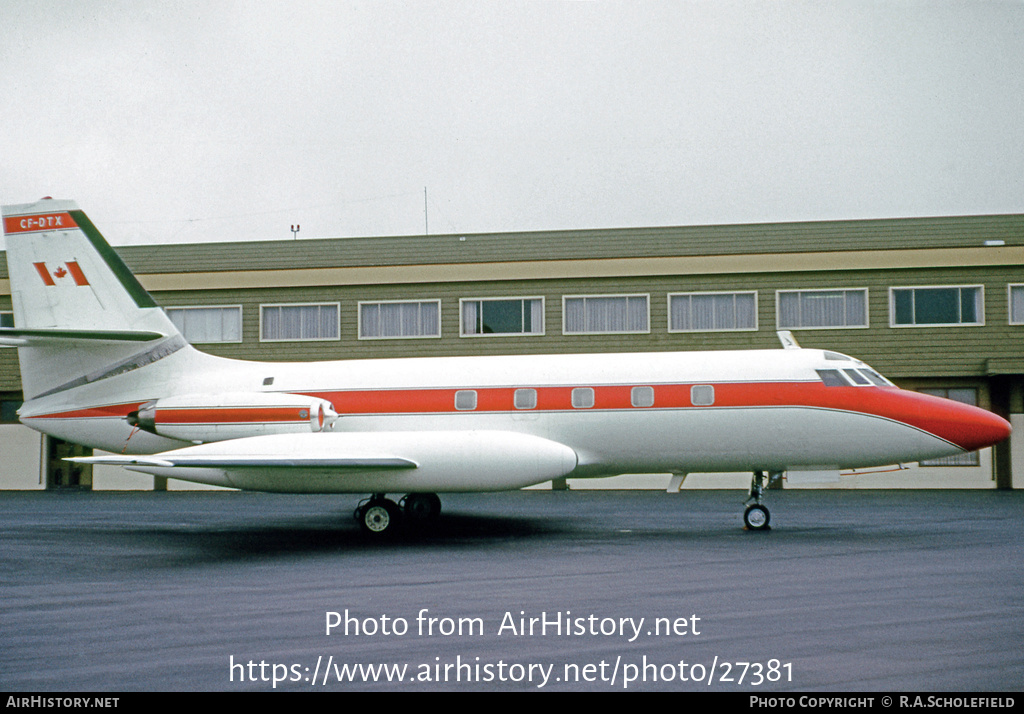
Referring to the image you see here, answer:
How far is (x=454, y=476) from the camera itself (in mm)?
14281

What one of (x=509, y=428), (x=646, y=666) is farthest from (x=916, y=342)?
(x=646, y=666)

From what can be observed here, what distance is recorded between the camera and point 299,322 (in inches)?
1173

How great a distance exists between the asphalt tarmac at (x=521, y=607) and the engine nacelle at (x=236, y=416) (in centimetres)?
195

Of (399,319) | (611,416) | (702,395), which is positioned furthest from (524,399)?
(399,319)

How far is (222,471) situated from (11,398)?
70.1 ft

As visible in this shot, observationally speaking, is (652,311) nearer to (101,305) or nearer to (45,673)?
(101,305)

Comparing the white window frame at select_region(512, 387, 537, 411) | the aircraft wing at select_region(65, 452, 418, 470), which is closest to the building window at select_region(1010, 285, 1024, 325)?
Result: the white window frame at select_region(512, 387, 537, 411)

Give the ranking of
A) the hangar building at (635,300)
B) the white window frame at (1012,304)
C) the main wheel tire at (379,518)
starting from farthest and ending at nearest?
the hangar building at (635,300), the white window frame at (1012,304), the main wheel tire at (379,518)

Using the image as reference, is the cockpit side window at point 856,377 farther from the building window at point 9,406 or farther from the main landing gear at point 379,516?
the building window at point 9,406

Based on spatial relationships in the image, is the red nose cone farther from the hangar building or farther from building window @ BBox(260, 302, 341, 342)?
building window @ BBox(260, 302, 341, 342)

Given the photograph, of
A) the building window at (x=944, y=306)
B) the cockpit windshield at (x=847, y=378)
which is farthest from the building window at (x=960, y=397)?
the cockpit windshield at (x=847, y=378)

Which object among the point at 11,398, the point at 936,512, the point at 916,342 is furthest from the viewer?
the point at 11,398

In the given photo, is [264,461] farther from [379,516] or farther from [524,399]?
[524,399]

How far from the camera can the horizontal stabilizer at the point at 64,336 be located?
15211mm
